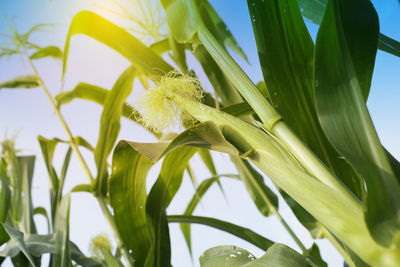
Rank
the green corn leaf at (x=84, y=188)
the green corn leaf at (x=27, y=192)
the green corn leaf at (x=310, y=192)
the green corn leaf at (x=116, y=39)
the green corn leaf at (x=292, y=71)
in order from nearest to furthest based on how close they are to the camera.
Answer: the green corn leaf at (x=310, y=192), the green corn leaf at (x=292, y=71), the green corn leaf at (x=116, y=39), the green corn leaf at (x=84, y=188), the green corn leaf at (x=27, y=192)

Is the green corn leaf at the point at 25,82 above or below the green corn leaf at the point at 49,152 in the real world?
above

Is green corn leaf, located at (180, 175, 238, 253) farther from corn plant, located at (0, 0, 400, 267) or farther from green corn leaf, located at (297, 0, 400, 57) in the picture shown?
green corn leaf, located at (297, 0, 400, 57)

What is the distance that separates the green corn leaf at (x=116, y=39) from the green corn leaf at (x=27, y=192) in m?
0.34

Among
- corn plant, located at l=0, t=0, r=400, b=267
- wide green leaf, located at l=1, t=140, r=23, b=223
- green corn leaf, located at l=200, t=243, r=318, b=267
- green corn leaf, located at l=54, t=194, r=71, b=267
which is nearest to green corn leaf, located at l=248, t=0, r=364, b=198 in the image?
corn plant, located at l=0, t=0, r=400, b=267

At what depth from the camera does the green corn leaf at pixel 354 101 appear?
0.21 m

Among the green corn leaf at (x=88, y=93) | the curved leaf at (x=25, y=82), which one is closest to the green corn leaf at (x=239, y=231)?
the green corn leaf at (x=88, y=93)

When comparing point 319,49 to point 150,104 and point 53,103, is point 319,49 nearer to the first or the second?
point 150,104

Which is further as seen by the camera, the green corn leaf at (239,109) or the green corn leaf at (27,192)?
the green corn leaf at (27,192)

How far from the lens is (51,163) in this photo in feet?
2.14

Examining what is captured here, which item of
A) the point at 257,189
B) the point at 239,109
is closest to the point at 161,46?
the point at 239,109

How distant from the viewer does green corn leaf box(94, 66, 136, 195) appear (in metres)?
0.51

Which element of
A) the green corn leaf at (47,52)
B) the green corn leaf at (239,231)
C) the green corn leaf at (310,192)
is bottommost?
the green corn leaf at (239,231)

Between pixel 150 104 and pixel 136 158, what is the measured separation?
0.25 ft

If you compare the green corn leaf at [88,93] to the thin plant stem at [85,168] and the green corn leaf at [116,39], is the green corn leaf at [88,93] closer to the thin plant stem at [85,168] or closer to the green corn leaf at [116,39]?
the thin plant stem at [85,168]
